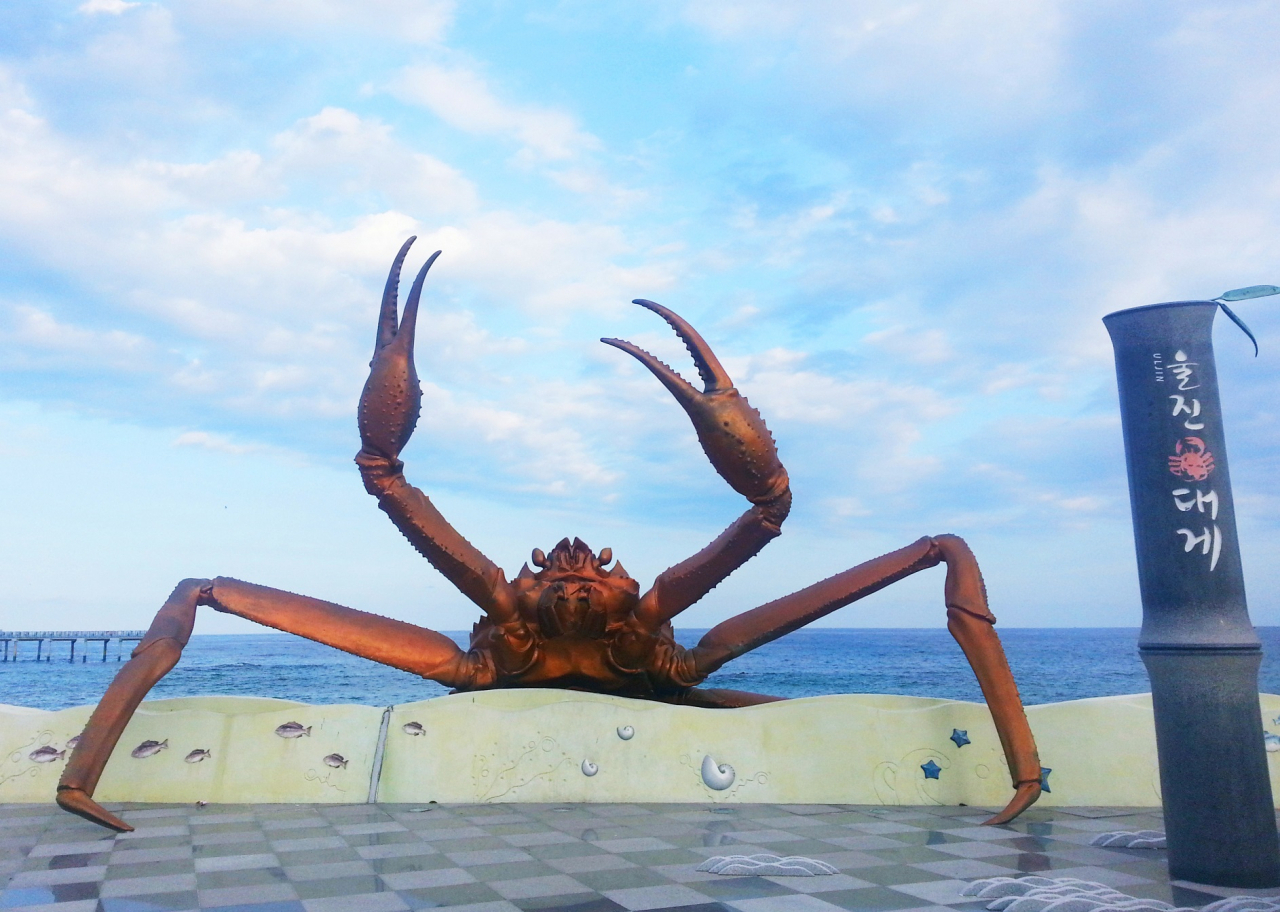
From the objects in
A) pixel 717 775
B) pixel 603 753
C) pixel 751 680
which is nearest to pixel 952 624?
pixel 717 775

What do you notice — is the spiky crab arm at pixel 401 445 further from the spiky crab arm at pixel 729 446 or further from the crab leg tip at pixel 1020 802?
the crab leg tip at pixel 1020 802

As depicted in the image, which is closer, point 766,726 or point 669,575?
point 766,726

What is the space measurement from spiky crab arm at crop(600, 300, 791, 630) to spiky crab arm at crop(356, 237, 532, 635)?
139 cm

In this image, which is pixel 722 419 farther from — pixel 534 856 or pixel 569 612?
pixel 534 856

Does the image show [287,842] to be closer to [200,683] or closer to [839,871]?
[839,871]

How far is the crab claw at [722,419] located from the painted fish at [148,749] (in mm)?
4123

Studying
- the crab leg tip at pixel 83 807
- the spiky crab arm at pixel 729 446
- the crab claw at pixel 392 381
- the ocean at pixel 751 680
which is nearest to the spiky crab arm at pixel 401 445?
the crab claw at pixel 392 381

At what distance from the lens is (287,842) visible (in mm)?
5184

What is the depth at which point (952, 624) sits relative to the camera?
6.36 m

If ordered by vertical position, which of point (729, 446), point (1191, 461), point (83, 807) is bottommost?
point (83, 807)

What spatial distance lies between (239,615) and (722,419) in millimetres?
3598

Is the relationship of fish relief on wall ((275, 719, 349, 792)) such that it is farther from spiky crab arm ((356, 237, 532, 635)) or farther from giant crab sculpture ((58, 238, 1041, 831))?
spiky crab arm ((356, 237, 532, 635))

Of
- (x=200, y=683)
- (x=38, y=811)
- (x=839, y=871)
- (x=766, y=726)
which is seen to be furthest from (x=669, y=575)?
(x=200, y=683)

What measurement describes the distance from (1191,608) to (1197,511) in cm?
Result: 42
